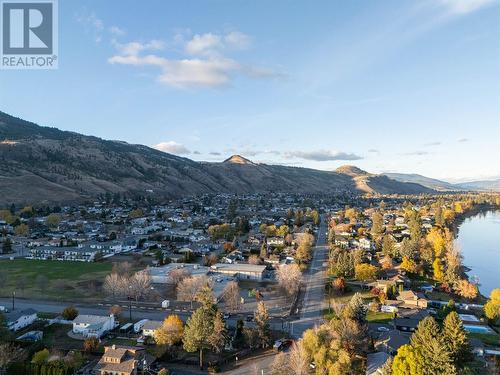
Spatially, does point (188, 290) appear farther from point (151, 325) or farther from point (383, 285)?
point (383, 285)

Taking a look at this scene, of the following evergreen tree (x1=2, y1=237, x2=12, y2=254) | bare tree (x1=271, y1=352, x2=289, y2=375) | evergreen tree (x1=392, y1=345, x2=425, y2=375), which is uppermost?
evergreen tree (x1=2, y1=237, x2=12, y2=254)

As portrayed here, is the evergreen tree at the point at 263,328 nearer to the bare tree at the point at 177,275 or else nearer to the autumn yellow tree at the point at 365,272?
the bare tree at the point at 177,275

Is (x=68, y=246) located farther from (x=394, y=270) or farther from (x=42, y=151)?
(x=42, y=151)

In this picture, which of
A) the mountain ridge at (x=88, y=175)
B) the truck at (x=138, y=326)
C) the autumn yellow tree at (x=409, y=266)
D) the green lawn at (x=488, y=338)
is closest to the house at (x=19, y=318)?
the truck at (x=138, y=326)

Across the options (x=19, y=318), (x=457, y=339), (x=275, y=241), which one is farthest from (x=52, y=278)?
(x=457, y=339)

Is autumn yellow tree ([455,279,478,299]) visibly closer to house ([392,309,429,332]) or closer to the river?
the river

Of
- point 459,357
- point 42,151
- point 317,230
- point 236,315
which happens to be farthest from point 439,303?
point 42,151

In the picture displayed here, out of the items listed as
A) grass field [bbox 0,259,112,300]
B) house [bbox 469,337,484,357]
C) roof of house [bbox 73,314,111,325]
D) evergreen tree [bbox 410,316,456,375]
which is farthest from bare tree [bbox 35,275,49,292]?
house [bbox 469,337,484,357]
